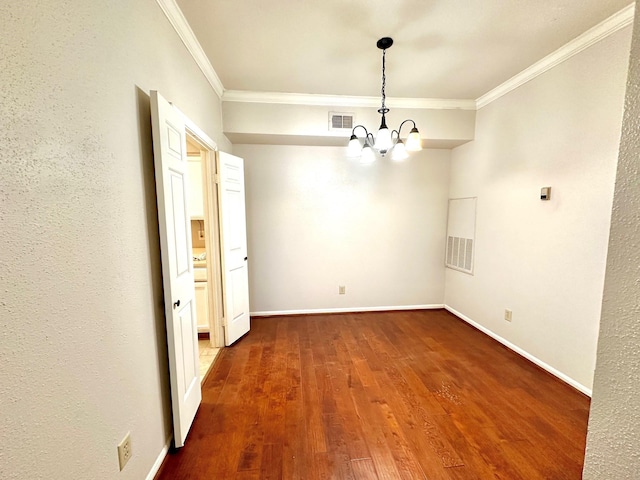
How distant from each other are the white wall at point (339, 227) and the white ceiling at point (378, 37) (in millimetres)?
1038

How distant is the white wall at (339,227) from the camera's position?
361 centimetres

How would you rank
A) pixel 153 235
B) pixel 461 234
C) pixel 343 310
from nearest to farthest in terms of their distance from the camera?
pixel 153 235 → pixel 461 234 → pixel 343 310

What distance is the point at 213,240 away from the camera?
2801mm

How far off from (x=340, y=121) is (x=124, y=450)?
10.7ft

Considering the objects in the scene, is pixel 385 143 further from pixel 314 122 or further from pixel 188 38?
pixel 188 38

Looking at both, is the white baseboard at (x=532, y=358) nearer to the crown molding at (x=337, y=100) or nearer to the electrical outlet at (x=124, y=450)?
the crown molding at (x=337, y=100)

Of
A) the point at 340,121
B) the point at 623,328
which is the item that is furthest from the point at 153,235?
the point at 340,121

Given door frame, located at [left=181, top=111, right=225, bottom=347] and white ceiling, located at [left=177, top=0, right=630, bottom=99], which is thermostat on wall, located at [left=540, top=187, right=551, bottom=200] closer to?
white ceiling, located at [left=177, top=0, right=630, bottom=99]

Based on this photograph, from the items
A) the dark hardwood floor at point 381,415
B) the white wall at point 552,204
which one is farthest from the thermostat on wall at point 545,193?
the dark hardwood floor at point 381,415

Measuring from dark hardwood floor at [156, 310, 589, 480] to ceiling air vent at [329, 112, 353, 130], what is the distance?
2483 mm

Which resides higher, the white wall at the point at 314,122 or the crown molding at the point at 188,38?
the crown molding at the point at 188,38

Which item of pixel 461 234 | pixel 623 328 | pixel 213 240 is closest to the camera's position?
pixel 623 328

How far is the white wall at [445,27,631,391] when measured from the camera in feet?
6.50

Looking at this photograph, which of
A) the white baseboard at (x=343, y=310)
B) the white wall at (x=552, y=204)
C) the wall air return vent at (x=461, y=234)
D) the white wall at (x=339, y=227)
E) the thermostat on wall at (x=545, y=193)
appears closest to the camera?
the white wall at (x=552, y=204)
